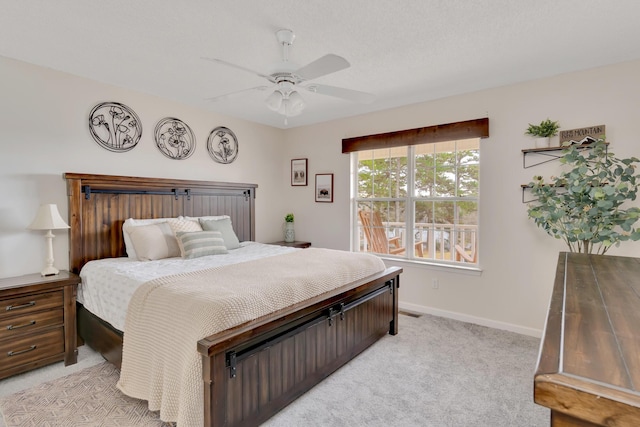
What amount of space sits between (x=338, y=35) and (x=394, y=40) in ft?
1.42

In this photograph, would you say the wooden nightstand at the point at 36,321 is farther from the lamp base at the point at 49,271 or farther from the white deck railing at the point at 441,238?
the white deck railing at the point at 441,238

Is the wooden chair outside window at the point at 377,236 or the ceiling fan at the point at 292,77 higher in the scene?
the ceiling fan at the point at 292,77

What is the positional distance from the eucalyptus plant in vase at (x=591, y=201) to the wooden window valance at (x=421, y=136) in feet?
2.71

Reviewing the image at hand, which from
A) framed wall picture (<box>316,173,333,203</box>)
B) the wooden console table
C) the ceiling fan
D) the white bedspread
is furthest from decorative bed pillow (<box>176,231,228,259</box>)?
the wooden console table

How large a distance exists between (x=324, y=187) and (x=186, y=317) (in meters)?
3.31

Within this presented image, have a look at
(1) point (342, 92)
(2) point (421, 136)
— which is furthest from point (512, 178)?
(1) point (342, 92)

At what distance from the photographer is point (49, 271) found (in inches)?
111

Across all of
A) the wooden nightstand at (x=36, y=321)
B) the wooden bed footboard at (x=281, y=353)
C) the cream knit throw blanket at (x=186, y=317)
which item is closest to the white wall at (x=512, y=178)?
the wooden bed footboard at (x=281, y=353)

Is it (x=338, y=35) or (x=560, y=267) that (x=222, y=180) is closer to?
(x=338, y=35)

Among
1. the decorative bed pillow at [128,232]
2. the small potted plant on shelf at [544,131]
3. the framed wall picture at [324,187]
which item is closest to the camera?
the small potted plant on shelf at [544,131]

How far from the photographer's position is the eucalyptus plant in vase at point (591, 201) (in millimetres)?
2523

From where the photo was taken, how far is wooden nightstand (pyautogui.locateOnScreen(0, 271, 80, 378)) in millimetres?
2463

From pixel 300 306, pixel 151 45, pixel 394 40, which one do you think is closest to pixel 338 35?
pixel 394 40

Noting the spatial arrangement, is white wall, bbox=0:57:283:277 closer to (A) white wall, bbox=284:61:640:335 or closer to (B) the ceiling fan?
(B) the ceiling fan
